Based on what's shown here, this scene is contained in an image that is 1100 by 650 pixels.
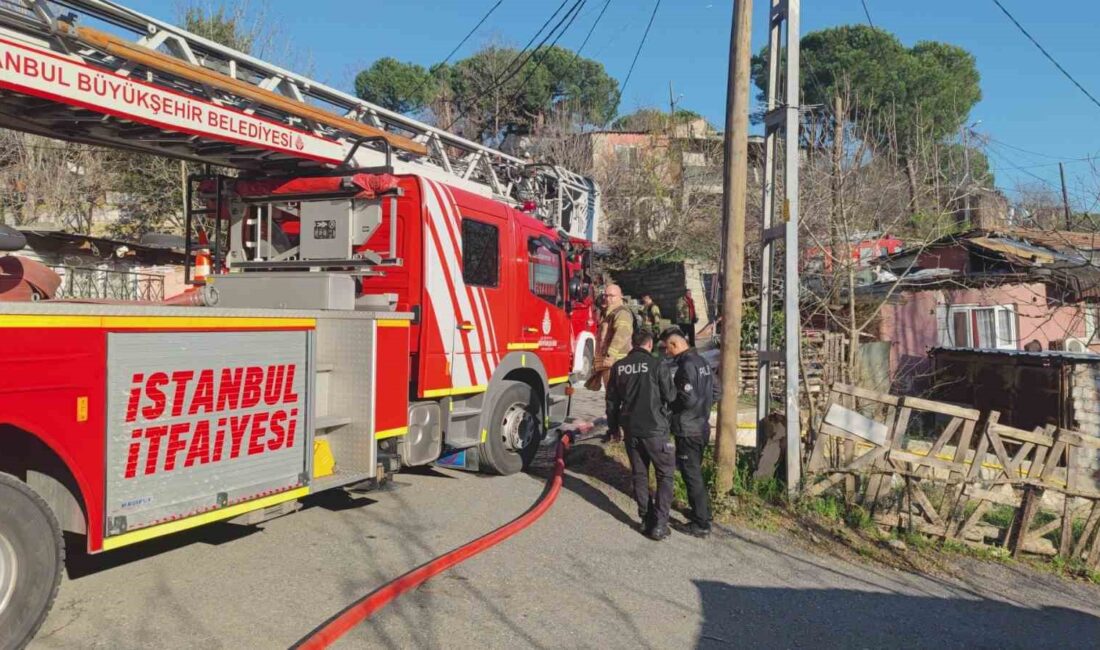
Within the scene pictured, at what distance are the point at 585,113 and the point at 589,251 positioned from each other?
24249 mm

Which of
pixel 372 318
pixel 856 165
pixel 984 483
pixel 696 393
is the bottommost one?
pixel 984 483

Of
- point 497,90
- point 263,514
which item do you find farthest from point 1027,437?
point 497,90

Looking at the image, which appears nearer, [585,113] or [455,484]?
[455,484]

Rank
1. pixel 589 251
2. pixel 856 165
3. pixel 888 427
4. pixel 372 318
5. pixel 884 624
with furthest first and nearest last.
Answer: pixel 856 165 → pixel 589 251 → pixel 888 427 → pixel 372 318 → pixel 884 624

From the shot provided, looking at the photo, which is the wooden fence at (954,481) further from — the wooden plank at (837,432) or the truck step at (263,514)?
the truck step at (263,514)

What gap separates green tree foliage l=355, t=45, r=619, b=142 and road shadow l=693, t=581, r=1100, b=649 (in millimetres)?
25375

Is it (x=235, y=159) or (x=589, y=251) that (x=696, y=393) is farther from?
(x=235, y=159)

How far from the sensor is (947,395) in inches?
619

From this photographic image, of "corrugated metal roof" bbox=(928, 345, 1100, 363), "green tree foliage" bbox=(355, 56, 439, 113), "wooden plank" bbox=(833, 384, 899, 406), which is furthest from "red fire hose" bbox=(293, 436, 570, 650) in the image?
"green tree foliage" bbox=(355, 56, 439, 113)

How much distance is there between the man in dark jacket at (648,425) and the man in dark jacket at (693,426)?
98 mm

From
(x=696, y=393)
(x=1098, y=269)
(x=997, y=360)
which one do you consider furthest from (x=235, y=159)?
(x=1098, y=269)

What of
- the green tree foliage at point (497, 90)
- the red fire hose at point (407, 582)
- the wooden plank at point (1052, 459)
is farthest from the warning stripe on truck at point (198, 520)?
the green tree foliage at point (497, 90)

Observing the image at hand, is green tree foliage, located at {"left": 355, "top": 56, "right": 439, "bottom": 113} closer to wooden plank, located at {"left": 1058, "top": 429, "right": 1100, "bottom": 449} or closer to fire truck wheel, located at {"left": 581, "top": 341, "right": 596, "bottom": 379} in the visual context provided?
fire truck wheel, located at {"left": 581, "top": 341, "right": 596, "bottom": 379}

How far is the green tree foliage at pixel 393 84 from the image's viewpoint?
3544 cm
